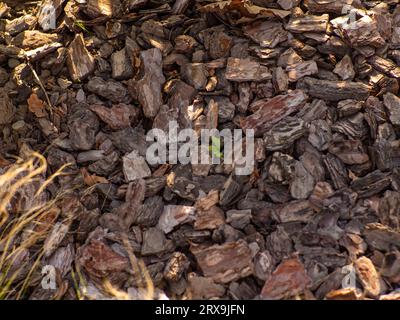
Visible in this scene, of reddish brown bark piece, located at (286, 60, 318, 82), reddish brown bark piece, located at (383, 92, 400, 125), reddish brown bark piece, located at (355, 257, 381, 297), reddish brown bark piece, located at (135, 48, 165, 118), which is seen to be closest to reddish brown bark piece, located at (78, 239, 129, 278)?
reddish brown bark piece, located at (135, 48, 165, 118)

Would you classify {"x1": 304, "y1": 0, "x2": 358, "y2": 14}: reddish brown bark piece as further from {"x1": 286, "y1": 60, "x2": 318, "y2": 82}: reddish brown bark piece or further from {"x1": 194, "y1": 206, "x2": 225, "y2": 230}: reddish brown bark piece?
{"x1": 194, "y1": 206, "x2": 225, "y2": 230}: reddish brown bark piece

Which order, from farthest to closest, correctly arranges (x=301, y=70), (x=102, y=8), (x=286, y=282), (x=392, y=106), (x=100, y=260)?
(x=102, y=8)
(x=301, y=70)
(x=392, y=106)
(x=100, y=260)
(x=286, y=282)

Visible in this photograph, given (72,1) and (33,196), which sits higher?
(72,1)

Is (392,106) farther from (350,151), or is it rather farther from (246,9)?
(246,9)

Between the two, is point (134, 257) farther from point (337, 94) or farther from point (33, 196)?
point (337, 94)

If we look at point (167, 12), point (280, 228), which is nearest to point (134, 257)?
point (280, 228)

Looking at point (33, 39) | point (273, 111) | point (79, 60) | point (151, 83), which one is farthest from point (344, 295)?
point (33, 39)
